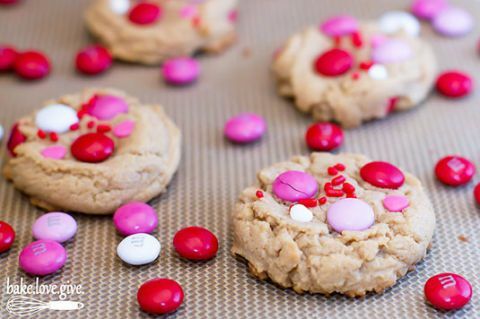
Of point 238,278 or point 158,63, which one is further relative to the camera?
point 158,63

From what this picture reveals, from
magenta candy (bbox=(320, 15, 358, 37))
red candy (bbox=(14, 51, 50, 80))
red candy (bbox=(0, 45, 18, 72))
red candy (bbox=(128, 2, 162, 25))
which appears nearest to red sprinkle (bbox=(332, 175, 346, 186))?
magenta candy (bbox=(320, 15, 358, 37))

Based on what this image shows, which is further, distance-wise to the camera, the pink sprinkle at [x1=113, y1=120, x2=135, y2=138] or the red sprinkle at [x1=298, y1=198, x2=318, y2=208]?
the pink sprinkle at [x1=113, y1=120, x2=135, y2=138]

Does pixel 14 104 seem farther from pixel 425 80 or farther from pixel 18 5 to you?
pixel 425 80

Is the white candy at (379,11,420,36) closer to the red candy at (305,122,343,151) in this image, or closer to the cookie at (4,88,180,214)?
the red candy at (305,122,343,151)

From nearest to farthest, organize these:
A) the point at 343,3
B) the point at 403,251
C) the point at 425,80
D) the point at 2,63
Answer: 1. the point at 403,251
2. the point at 425,80
3. the point at 2,63
4. the point at 343,3

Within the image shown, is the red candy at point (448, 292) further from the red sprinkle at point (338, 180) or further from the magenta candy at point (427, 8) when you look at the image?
the magenta candy at point (427, 8)

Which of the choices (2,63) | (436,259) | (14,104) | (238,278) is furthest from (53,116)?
(436,259)
